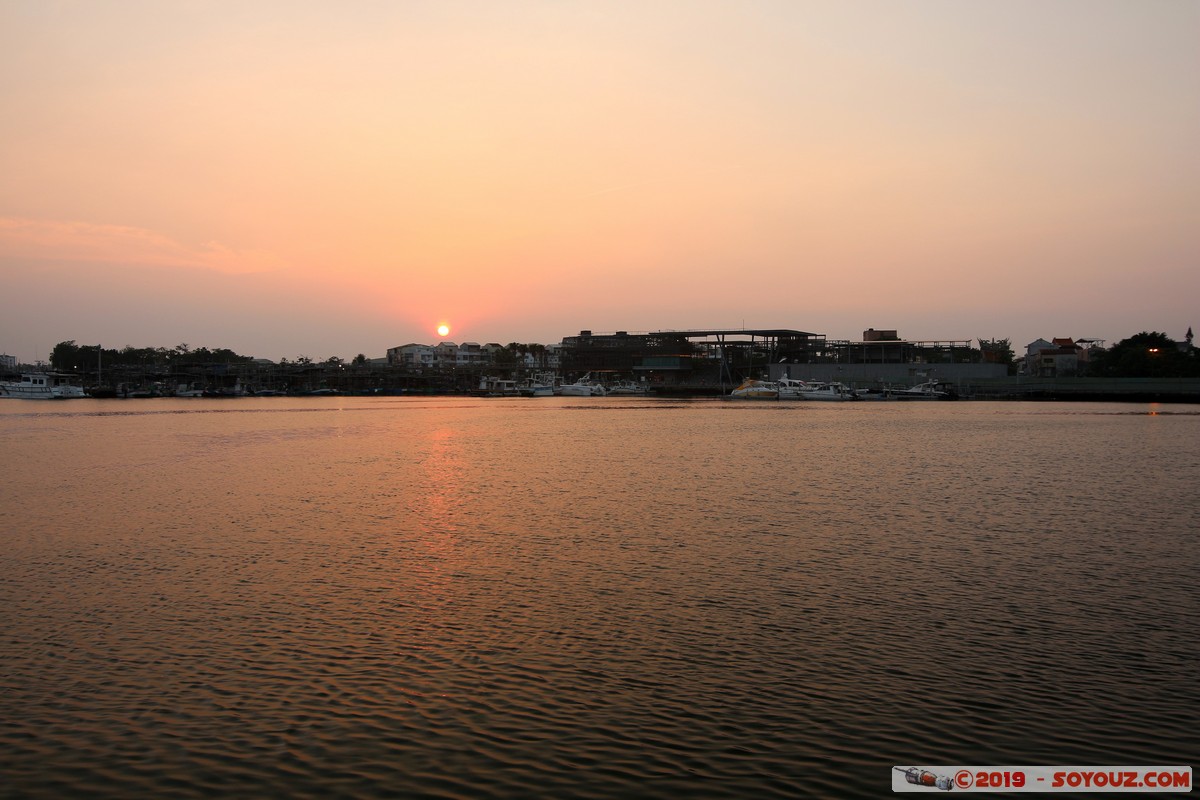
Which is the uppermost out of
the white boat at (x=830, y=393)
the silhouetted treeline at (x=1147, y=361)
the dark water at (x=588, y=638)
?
the silhouetted treeline at (x=1147, y=361)

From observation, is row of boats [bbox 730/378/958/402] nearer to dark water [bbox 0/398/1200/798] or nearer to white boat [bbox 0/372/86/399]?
dark water [bbox 0/398/1200/798]

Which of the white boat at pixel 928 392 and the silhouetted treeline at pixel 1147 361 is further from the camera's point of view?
the white boat at pixel 928 392

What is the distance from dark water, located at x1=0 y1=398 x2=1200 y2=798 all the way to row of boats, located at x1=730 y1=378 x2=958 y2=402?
407 feet

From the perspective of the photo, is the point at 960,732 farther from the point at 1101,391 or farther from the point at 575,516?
the point at 1101,391

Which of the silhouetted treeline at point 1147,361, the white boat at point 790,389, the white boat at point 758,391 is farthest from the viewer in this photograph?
the white boat at point 758,391

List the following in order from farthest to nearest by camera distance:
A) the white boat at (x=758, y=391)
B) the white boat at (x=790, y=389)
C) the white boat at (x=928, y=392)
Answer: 1. the white boat at (x=758, y=391)
2. the white boat at (x=790, y=389)
3. the white boat at (x=928, y=392)

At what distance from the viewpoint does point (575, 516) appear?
2769 cm

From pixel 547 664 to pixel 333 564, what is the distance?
9.08 meters

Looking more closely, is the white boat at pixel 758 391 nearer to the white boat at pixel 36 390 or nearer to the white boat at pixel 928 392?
the white boat at pixel 928 392

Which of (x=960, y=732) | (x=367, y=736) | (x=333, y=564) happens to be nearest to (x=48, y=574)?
(x=333, y=564)

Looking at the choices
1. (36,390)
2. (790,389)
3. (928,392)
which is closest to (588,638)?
(790,389)

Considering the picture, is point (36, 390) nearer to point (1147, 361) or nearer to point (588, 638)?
point (588, 638)

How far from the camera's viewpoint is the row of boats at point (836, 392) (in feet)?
511

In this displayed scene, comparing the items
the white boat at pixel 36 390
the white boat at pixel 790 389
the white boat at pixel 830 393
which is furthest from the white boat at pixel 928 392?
the white boat at pixel 36 390
